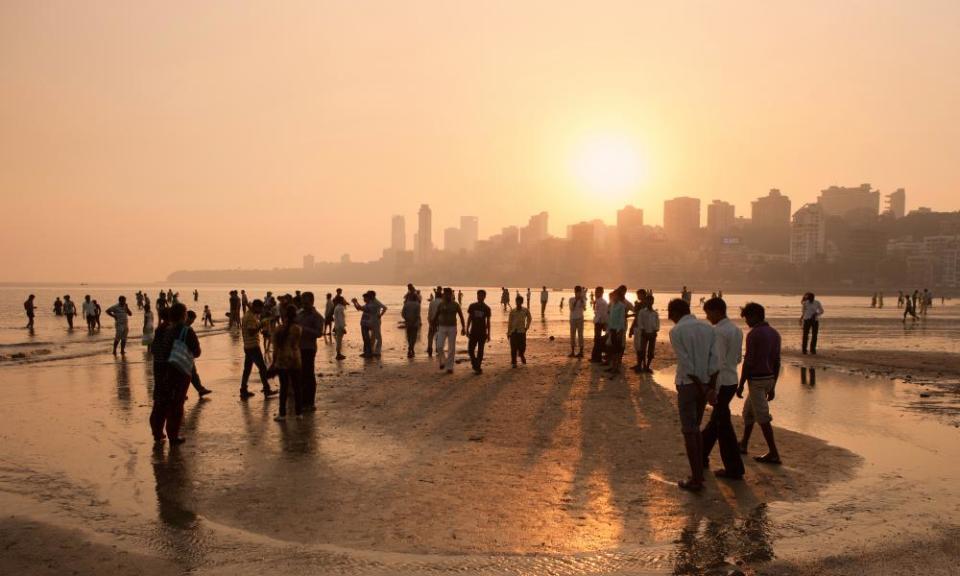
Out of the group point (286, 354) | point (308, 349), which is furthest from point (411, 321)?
point (286, 354)

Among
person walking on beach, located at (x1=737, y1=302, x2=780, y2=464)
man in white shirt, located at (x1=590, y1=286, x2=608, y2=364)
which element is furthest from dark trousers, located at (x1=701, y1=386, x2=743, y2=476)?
man in white shirt, located at (x1=590, y1=286, x2=608, y2=364)

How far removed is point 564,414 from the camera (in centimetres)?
1134

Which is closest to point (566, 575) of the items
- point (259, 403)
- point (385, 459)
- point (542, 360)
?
point (385, 459)

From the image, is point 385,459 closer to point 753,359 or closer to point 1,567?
point 1,567

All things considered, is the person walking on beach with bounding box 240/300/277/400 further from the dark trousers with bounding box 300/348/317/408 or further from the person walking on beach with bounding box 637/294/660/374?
the person walking on beach with bounding box 637/294/660/374

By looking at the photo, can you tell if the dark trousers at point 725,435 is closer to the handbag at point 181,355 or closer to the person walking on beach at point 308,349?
the person walking on beach at point 308,349

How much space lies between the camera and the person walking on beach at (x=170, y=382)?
9172mm

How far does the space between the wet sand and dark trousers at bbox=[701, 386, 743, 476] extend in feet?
0.80

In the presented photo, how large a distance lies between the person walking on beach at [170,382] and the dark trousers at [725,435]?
6.83 metres

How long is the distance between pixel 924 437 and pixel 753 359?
3.75 metres

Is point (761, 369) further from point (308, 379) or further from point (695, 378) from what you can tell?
point (308, 379)

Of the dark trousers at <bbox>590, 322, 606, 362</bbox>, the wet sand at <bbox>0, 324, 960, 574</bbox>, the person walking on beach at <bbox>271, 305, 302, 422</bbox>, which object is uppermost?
the person walking on beach at <bbox>271, 305, 302, 422</bbox>

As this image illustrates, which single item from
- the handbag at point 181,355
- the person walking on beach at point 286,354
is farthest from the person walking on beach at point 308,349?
the handbag at point 181,355

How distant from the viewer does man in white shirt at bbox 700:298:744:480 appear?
24.8 feet
